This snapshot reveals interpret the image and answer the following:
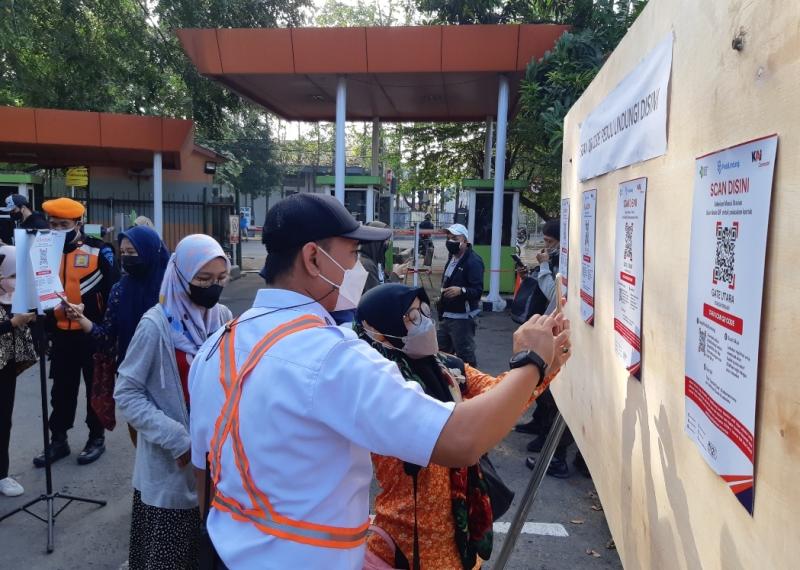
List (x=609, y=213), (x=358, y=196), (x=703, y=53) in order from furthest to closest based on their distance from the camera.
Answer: (x=358, y=196), (x=609, y=213), (x=703, y=53)

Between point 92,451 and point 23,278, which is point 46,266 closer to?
point 23,278

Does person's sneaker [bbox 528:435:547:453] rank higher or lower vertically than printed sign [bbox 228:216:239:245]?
lower

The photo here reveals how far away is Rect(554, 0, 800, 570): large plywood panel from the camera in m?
1.09

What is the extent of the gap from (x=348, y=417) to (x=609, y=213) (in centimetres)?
176

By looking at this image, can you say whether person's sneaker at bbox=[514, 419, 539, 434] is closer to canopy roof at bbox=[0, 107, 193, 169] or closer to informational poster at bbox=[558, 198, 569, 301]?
informational poster at bbox=[558, 198, 569, 301]

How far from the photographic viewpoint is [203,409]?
1670 millimetres

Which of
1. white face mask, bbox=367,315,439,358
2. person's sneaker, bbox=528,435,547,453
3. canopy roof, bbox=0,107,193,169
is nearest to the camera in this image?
white face mask, bbox=367,315,439,358

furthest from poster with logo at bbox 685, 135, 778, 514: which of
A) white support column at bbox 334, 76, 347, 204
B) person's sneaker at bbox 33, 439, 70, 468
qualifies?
white support column at bbox 334, 76, 347, 204

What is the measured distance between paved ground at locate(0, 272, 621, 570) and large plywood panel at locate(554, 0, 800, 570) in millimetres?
1185

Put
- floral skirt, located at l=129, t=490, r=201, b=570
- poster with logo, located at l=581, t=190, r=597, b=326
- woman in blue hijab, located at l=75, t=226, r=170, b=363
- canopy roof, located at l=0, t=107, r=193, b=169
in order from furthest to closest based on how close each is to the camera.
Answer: canopy roof, located at l=0, t=107, r=193, b=169 → woman in blue hijab, located at l=75, t=226, r=170, b=363 → poster with logo, located at l=581, t=190, r=597, b=326 → floral skirt, located at l=129, t=490, r=201, b=570

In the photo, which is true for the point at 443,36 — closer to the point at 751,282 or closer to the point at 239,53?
the point at 239,53

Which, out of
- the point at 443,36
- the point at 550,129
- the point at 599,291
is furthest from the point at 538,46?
the point at 599,291

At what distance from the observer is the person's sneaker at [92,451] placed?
195 inches

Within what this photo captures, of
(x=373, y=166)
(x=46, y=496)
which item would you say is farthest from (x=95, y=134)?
(x=46, y=496)
